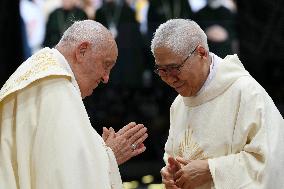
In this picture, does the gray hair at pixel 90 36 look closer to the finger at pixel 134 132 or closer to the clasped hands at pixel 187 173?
the finger at pixel 134 132

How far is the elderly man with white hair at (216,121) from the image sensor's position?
364 cm

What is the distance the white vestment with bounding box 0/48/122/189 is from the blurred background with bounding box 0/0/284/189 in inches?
217

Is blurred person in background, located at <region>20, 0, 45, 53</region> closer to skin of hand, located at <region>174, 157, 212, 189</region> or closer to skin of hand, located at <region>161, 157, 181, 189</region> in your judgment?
skin of hand, located at <region>161, 157, 181, 189</region>

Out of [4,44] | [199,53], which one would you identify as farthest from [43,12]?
[199,53]

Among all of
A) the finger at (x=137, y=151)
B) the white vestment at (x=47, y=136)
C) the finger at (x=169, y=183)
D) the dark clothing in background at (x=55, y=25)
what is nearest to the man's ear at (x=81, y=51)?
the white vestment at (x=47, y=136)

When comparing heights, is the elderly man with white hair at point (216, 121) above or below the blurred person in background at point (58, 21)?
below

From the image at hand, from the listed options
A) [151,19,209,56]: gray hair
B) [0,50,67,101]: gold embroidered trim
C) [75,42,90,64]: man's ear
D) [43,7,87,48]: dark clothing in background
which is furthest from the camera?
[43,7,87,48]: dark clothing in background

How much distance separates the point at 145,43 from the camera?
869 centimetres

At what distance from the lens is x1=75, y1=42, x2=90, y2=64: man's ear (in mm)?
3348

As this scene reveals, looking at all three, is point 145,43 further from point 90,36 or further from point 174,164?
point 90,36

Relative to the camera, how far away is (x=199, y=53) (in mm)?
3812

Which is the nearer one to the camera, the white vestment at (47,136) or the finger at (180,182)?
the white vestment at (47,136)

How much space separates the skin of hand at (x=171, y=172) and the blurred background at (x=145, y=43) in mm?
4839

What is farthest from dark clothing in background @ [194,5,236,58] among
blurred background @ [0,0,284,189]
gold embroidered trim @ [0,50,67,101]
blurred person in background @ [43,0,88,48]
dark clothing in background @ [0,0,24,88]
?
gold embroidered trim @ [0,50,67,101]
